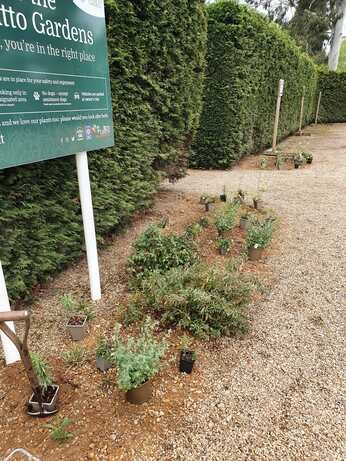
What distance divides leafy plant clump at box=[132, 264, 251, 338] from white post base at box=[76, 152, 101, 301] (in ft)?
1.37

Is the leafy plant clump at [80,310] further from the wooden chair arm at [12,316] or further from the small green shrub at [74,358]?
the wooden chair arm at [12,316]

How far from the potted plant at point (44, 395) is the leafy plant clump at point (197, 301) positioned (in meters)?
0.87

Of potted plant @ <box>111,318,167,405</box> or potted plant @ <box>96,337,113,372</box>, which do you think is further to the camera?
potted plant @ <box>96,337,113,372</box>

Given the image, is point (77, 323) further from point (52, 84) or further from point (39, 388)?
point (52, 84)

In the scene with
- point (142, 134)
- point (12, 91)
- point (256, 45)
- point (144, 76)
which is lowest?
point (142, 134)

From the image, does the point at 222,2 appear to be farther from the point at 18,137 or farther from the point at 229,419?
the point at 229,419

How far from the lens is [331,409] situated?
1940 millimetres

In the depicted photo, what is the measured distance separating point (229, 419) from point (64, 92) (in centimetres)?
233

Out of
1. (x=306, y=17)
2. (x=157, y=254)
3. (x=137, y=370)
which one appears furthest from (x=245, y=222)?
(x=306, y=17)

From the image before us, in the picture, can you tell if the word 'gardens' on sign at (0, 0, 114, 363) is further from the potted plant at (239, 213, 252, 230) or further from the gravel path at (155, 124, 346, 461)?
the potted plant at (239, 213, 252, 230)

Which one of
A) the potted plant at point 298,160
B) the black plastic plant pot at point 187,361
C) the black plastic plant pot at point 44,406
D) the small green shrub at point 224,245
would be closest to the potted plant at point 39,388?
the black plastic plant pot at point 44,406

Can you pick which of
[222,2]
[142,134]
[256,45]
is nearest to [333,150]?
[256,45]

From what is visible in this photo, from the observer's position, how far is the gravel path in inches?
67.8

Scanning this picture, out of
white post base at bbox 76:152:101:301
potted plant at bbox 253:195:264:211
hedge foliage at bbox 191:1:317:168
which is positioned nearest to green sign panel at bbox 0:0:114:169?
white post base at bbox 76:152:101:301
